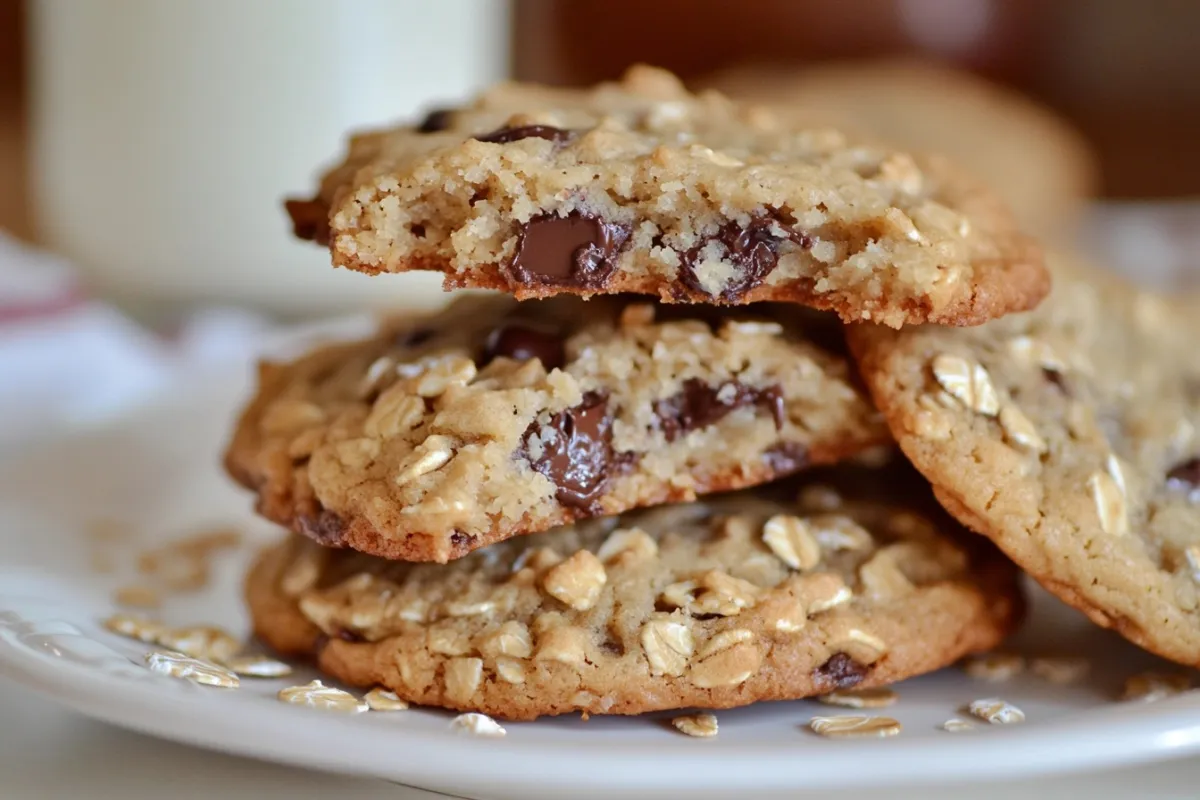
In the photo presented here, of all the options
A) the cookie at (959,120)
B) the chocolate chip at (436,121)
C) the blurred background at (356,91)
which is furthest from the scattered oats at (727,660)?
the cookie at (959,120)

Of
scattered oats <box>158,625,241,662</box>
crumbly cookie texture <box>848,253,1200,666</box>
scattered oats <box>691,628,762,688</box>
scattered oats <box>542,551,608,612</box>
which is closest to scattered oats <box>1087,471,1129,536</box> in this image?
crumbly cookie texture <box>848,253,1200,666</box>

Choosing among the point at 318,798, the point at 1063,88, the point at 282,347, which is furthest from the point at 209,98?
the point at 1063,88

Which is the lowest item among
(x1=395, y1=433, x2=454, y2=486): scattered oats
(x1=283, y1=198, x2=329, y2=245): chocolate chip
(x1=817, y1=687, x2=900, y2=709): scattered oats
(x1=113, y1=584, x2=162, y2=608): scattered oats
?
(x1=113, y1=584, x2=162, y2=608): scattered oats

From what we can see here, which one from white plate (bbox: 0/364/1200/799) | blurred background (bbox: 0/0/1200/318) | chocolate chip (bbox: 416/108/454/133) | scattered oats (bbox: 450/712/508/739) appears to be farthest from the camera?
blurred background (bbox: 0/0/1200/318)

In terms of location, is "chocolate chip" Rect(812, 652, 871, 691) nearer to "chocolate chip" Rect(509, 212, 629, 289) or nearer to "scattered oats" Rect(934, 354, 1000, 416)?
"scattered oats" Rect(934, 354, 1000, 416)

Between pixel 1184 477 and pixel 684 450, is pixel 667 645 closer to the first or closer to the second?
pixel 684 450

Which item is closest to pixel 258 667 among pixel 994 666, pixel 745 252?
pixel 745 252
